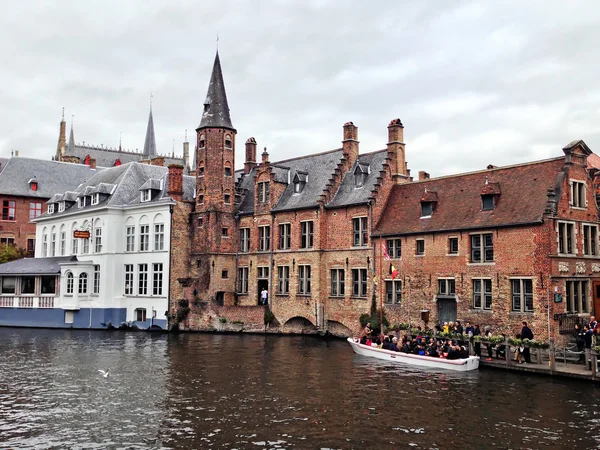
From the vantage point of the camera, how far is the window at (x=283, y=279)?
47.8 m

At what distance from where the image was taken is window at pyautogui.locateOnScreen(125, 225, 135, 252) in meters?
53.2

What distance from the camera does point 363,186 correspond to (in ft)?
148

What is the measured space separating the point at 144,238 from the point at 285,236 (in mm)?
12369

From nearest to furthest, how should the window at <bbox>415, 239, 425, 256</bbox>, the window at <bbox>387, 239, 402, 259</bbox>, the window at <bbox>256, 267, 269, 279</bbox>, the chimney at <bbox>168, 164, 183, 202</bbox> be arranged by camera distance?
the window at <bbox>415, 239, 425, 256</bbox>
the window at <bbox>387, 239, 402, 259</bbox>
the window at <bbox>256, 267, 269, 279</bbox>
the chimney at <bbox>168, 164, 183, 202</bbox>

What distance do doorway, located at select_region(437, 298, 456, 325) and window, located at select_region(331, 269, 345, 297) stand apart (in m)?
8.10

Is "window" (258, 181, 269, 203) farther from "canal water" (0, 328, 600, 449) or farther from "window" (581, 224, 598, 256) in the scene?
"window" (581, 224, 598, 256)

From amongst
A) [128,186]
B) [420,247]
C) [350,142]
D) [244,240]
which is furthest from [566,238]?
[128,186]

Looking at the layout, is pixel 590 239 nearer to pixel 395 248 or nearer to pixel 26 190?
pixel 395 248

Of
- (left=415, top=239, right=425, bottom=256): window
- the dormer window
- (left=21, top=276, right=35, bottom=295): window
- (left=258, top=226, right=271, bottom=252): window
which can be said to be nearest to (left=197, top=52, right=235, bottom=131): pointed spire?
(left=258, top=226, right=271, bottom=252): window

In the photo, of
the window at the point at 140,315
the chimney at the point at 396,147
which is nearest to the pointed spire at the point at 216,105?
the chimney at the point at 396,147

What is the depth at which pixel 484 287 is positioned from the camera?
36.1 m

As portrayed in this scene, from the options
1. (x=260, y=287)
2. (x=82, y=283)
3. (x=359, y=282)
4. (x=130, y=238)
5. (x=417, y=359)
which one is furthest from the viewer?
(x=130, y=238)

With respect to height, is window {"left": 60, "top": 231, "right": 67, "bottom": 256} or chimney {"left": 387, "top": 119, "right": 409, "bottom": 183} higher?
chimney {"left": 387, "top": 119, "right": 409, "bottom": 183}

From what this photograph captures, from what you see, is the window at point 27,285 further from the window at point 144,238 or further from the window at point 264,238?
the window at point 264,238
